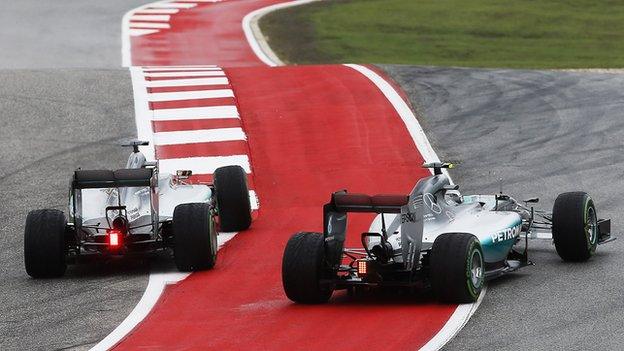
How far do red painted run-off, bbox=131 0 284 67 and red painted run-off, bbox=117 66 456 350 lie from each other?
236 inches

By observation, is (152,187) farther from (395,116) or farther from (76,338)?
(395,116)

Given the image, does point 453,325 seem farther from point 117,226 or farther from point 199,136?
point 199,136

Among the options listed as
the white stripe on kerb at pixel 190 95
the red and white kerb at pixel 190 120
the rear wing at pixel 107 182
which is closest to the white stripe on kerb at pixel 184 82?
the red and white kerb at pixel 190 120

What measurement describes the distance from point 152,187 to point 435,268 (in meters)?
4.53

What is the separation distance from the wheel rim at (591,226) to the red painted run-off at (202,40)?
1964 cm

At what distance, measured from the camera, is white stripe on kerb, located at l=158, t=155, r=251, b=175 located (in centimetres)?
2389

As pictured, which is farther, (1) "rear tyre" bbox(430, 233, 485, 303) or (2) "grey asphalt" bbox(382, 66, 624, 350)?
(1) "rear tyre" bbox(430, 233, 485, 303)

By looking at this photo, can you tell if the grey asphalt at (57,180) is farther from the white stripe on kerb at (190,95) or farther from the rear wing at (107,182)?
the rear wing at (107,182)

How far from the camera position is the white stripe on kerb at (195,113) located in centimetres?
2706

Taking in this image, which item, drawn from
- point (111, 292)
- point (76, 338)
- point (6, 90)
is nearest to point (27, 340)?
point (76, 338)

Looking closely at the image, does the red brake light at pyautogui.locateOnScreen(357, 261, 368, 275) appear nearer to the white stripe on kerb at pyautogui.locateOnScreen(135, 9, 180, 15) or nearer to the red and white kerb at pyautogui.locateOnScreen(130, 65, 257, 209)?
the red and white kerb at pyautogui.locateOnScreen(130, 65, 257, 209)

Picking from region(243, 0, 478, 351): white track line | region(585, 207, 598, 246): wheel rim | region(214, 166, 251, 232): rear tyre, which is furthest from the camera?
region(214, 166, 251, 232): rear tyre

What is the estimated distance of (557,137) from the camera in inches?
1000

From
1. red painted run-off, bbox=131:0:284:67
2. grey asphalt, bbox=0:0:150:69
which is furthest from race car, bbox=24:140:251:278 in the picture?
grey asphalt, bbox=0:0:150:69
